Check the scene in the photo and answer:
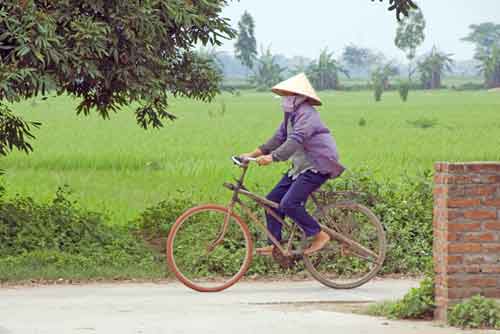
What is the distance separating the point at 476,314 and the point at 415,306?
1.98 feet

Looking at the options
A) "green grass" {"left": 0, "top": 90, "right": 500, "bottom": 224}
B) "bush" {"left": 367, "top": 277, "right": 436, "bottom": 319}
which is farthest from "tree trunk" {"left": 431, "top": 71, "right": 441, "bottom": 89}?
"bush" {"left": 367, "top": 277, "right": 436, "bottom": 319}

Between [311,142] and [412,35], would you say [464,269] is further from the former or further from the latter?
[412,35]

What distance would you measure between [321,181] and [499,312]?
235cm

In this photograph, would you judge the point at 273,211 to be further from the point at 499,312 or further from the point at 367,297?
the point at 499,312

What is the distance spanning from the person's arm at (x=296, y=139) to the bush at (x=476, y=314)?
219 cm

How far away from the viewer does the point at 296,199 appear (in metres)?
10.2

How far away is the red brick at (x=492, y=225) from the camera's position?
28.3ft

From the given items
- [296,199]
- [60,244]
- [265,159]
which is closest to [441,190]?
[296,199]

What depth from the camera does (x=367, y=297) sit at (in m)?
10.2

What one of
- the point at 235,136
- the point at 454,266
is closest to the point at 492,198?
the point at 454,266

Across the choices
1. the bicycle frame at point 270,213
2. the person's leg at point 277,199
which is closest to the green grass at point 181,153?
the bicycle frame at point 270,213

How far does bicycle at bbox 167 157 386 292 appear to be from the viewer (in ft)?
33.8

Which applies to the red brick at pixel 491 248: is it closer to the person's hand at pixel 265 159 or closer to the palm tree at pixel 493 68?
the person's hand at pixel 265 159

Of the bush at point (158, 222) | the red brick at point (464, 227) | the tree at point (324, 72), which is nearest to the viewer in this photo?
the red brick at point (464, 227)
